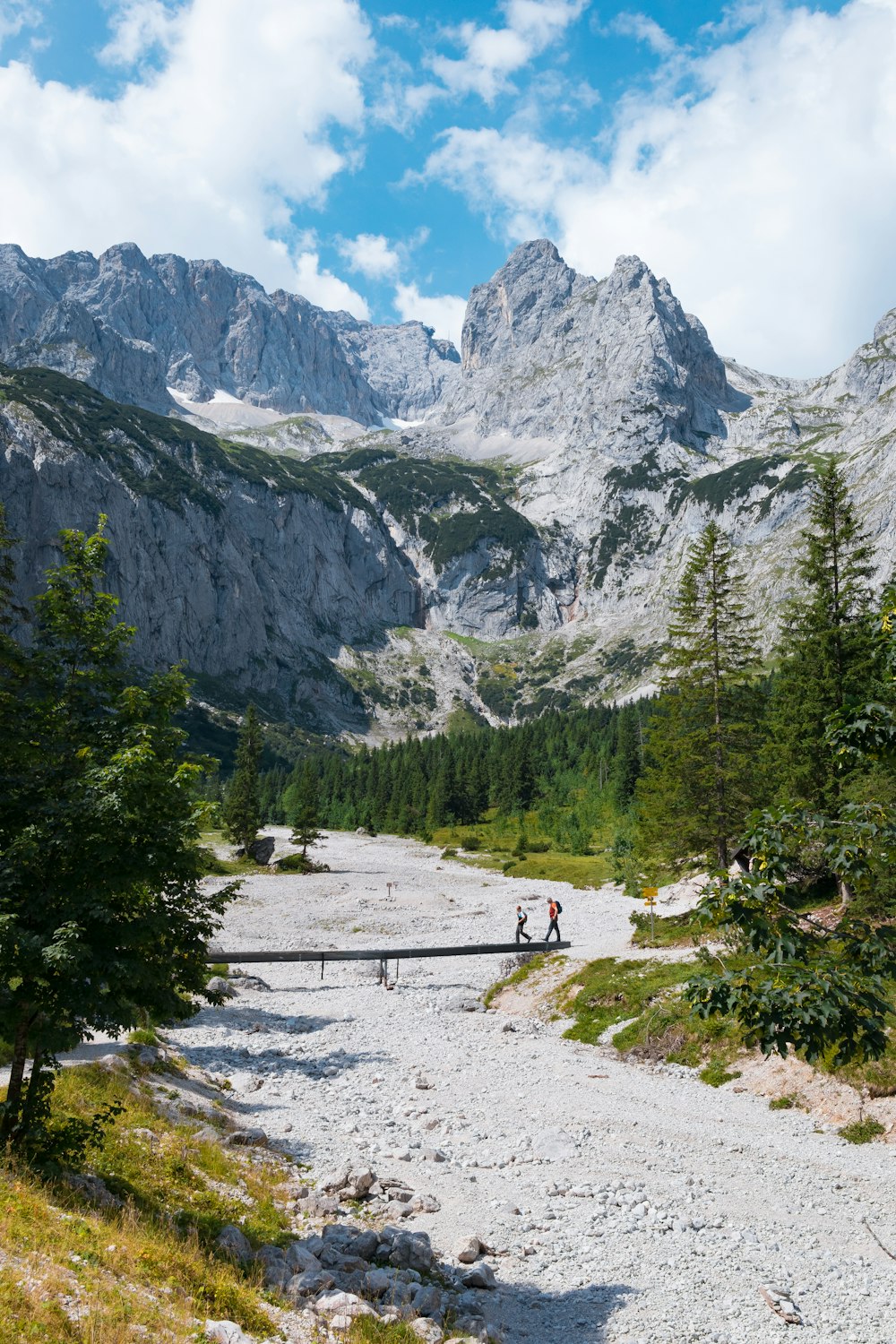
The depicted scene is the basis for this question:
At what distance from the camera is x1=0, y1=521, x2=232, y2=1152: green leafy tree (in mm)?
10727

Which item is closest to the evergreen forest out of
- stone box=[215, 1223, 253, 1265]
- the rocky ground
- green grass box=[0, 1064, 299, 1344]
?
the rocky ground

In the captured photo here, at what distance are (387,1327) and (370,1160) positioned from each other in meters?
7.97

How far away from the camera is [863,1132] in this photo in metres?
18.3

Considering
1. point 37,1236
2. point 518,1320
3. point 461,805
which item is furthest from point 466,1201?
point 461,805

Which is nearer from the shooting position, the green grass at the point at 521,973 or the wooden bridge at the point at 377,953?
the green grass at the point at 521,973

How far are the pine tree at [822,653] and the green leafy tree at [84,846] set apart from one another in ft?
88.2

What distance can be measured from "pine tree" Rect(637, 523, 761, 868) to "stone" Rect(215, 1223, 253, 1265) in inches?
1104

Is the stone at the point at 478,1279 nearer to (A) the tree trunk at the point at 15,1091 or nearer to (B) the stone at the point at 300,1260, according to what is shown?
(B) the stone at the point at 300,1260

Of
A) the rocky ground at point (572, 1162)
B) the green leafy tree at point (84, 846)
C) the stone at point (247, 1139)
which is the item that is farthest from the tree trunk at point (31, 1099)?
the rocky ground at point (572, 1162)

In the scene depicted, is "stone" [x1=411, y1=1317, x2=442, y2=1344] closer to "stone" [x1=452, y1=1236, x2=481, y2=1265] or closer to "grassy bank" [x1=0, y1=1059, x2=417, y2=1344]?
"grassy bank" [x1=0, y1=1059, x2=417, y2=1344]

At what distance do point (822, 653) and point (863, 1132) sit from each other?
66.9 ft

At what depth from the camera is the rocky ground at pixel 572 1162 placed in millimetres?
12570

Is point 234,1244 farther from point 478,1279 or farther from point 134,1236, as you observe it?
point 478,1279

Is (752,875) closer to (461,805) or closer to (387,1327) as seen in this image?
(387,1327)
